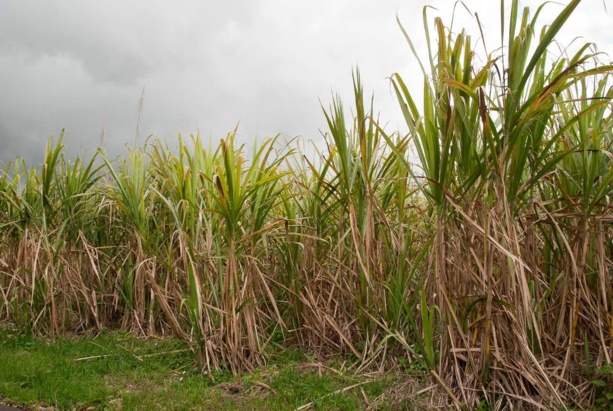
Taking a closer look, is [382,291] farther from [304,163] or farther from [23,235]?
[23,235]

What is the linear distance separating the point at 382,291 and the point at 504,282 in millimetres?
806

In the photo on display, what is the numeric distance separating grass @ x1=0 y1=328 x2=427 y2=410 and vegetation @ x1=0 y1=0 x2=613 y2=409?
0.17 m

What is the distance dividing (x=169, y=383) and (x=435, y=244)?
1.79 m

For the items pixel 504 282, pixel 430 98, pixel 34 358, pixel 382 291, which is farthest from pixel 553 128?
pixel 34 358

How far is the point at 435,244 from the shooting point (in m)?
2.72

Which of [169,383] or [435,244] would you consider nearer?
[435,244]

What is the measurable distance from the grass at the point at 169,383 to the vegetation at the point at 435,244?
166 mm

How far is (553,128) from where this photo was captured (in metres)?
3.11

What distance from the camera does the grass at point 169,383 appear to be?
2875 mm

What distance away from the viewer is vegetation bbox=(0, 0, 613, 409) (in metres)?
2.49

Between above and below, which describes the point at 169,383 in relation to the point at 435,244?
below

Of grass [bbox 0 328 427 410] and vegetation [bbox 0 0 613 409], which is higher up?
vegetation [bbox 0 0 613 409]

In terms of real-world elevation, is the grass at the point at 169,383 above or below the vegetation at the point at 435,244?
below

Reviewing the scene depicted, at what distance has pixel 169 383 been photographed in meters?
3.30
